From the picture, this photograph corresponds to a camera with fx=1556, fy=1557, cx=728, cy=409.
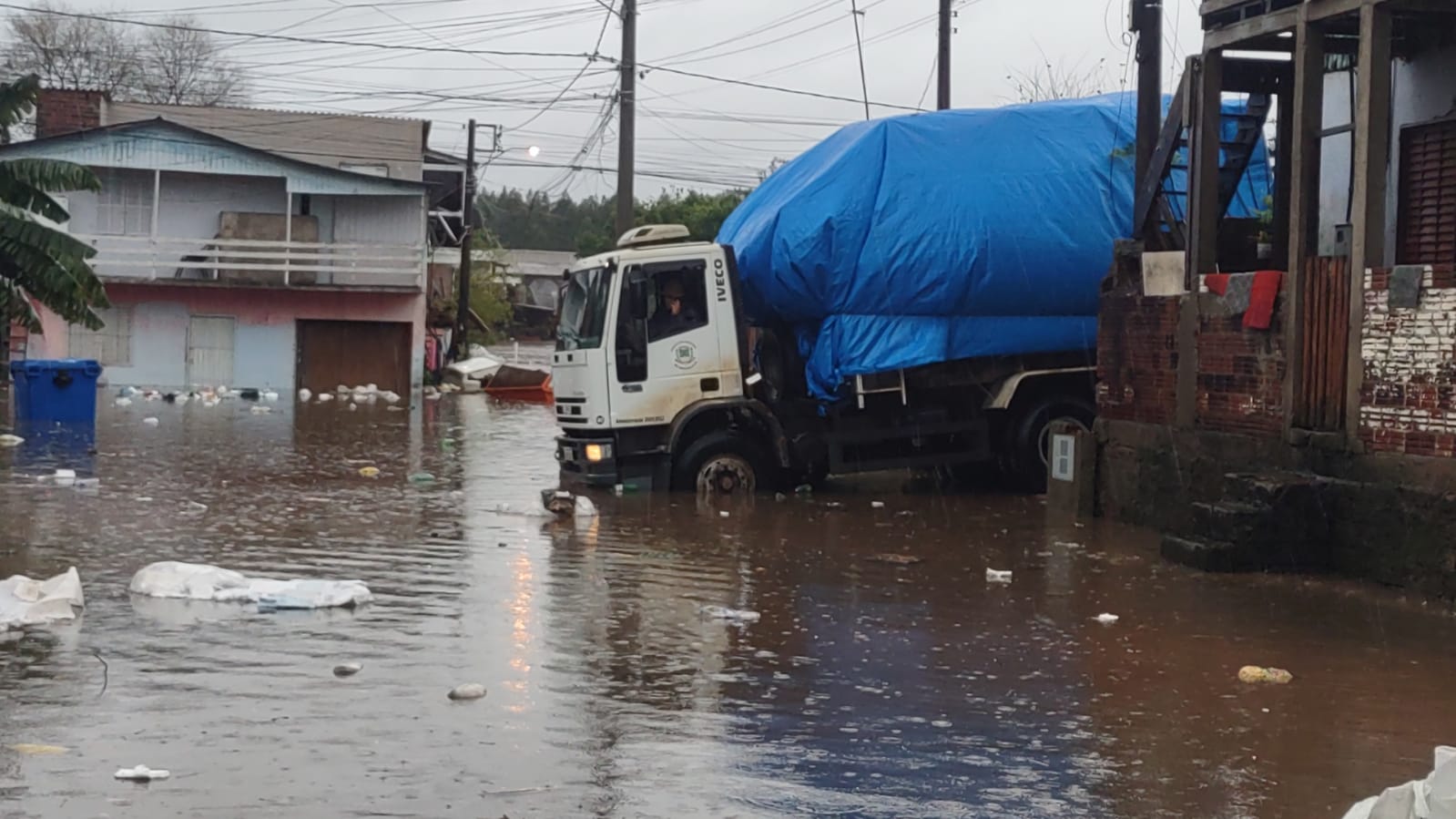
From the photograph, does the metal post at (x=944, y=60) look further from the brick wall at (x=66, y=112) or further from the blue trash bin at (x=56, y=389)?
the brick wall at (x=66, y=112)

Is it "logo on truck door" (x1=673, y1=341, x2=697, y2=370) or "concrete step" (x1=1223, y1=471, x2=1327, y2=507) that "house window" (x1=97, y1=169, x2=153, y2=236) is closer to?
"logo on truck door" (x1=673, y1=341, x2=697, y2=370)

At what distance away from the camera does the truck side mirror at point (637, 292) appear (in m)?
16.2

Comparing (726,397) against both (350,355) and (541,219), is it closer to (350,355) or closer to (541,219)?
(350,355)

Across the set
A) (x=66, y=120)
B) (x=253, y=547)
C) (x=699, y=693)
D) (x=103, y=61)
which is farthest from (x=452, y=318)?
(x=699, y=693)

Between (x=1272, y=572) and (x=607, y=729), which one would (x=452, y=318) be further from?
(x=607, y=729)

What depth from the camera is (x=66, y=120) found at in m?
41.9

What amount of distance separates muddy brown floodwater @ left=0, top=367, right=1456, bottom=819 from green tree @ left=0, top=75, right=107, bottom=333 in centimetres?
223

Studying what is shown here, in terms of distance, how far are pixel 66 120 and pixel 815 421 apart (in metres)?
32.0

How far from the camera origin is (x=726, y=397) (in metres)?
16.6

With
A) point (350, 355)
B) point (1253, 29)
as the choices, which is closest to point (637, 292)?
point (1253, 29)

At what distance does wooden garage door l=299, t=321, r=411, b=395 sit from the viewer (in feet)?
125

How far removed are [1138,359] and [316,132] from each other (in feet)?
119

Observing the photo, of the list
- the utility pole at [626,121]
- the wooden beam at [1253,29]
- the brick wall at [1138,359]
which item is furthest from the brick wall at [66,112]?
the wooden beam at [1253,29]

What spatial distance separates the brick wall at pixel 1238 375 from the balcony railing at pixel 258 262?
88.0ft
